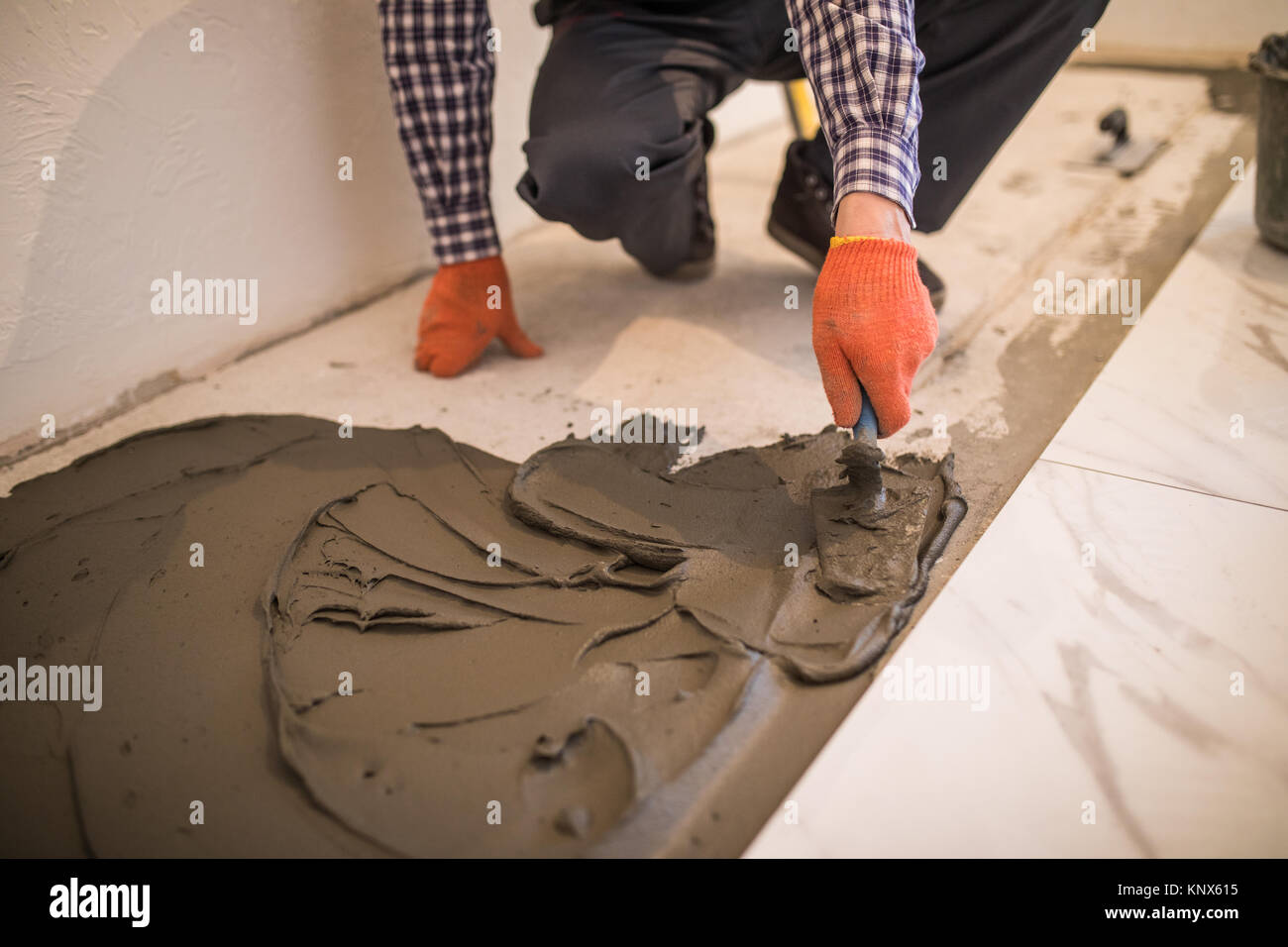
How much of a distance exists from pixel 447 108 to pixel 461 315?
0.41m

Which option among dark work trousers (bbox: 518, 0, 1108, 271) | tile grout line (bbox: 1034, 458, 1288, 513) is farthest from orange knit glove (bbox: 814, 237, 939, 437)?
dark work trousers (bbox: 518, 0, 1108, 271)

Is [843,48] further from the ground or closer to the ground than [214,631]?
further from the ground

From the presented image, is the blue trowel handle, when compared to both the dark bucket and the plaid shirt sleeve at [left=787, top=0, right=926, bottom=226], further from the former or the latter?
the dark bucket

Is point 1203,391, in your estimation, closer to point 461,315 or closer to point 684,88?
point 684,88

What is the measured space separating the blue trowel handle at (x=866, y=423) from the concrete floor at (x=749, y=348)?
0.71 ft

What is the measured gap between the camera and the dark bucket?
2.04m

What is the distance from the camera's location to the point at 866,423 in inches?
54.2

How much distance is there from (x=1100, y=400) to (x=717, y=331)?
797 mm

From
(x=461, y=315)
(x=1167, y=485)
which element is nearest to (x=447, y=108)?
(x=461, y=315)

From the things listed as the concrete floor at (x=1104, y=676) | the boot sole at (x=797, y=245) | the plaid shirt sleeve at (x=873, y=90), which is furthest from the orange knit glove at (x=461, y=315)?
the concrete floor at (x=1104, y=676)

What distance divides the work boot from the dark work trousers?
0.19 meters

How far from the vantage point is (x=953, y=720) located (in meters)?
1.13
